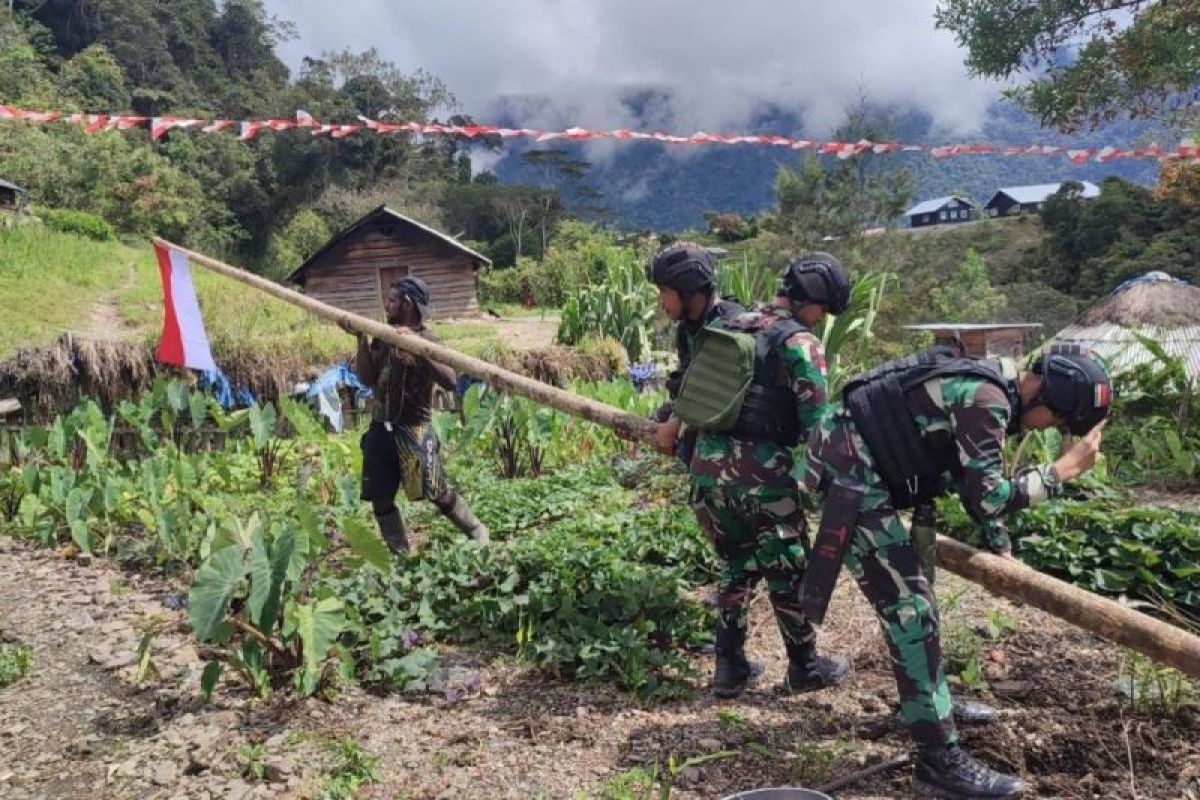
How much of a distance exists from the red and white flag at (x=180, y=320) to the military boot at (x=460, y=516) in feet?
7.32

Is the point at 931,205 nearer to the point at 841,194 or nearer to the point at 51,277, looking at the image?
the point at 841,194

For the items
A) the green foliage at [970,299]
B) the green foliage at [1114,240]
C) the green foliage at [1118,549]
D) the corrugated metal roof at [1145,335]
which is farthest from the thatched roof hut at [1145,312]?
the green foliage at [1118,549]

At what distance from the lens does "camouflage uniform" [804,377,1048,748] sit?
2.55 metres

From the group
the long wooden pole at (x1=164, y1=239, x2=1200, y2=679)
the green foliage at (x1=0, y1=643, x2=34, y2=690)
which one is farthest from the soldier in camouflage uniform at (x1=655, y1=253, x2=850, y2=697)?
the green foliage at (x1=0, y1=643, x2=34, y2=690)

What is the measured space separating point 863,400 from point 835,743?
1234mm

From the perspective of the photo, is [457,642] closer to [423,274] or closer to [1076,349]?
[1076,349]

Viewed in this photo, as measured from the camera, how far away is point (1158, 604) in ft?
13.0

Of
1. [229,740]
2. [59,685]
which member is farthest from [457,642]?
[59,685]

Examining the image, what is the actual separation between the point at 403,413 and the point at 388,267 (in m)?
26.2

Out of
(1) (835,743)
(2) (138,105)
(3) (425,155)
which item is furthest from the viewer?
(3) (425,155)

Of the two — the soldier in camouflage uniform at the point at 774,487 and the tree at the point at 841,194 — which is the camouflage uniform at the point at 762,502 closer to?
the soldier in camouflage uniform at the point at 774,487

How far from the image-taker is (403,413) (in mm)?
5344

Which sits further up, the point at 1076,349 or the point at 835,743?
the point at 1076,349

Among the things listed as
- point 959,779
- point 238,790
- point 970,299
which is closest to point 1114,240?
point 970,299
